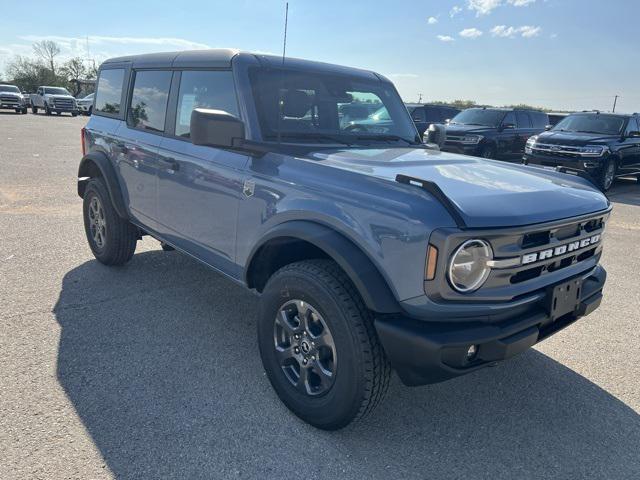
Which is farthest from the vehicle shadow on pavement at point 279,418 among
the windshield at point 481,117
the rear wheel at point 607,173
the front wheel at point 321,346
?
the windshield at point 481,117

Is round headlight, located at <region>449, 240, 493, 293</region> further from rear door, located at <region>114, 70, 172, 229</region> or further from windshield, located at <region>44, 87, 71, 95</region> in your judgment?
windshield, located at <region>44, 87, 71, 95</region>

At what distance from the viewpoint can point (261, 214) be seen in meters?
2.84

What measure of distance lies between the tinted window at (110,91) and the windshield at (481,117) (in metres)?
11.4

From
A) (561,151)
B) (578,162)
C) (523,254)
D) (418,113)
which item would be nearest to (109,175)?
(523,254)

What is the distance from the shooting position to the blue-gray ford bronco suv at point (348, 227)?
215 cm

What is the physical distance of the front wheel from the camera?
91.1 inches

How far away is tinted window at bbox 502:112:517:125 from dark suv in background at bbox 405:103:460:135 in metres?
2.26

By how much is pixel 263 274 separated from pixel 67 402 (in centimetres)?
128

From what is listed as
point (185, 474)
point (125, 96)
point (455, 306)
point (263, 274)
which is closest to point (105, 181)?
point (125, 96)

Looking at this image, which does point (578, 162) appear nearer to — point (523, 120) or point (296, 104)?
point (523, 120)

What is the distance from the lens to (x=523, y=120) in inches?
592

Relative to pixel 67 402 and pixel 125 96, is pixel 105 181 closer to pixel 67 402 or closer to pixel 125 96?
pixel 125 96

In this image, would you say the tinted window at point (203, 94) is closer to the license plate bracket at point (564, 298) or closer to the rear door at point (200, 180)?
the rear door at point (200, 180)

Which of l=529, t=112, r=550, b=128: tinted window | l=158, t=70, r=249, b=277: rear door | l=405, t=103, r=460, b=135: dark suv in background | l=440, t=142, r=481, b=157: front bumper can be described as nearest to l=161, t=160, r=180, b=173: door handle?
l=158, t=70, r=249, b=277: rear door
